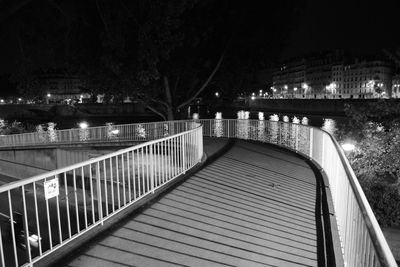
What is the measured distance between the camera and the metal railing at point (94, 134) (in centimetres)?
1914

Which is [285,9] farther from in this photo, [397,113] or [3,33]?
[3,33]

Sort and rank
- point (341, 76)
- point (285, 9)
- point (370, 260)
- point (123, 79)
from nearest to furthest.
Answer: point (370, 260) < point (123, 79) < point (285, 9) < point (341, 76)

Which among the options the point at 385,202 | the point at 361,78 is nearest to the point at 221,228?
the point at 385,202

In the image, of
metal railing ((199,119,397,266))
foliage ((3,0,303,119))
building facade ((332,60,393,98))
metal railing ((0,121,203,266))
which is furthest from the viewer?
building facade ((332,60,393,98))

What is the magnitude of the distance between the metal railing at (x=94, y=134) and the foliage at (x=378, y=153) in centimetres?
925

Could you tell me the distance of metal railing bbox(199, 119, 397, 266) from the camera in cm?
242

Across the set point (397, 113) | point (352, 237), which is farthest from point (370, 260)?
point (397, 113)

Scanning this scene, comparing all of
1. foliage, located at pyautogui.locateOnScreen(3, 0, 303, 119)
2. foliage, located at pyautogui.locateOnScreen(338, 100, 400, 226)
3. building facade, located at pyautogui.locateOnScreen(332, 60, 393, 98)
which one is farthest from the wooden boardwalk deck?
building facade, located at pyautogui.locateOnScreen(332, 60, 393, 98)

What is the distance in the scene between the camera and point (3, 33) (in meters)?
13.8

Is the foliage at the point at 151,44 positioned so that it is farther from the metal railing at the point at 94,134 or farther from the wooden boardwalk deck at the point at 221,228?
the wooden boardwalk deck at the point at 221,228

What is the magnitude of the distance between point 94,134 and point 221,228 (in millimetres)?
15453

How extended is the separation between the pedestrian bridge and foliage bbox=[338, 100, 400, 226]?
3.06 metres

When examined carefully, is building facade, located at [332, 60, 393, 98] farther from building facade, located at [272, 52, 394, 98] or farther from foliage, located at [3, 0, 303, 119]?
foliage, located at [3, 0, 303, 119]

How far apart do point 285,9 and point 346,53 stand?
155 meters
